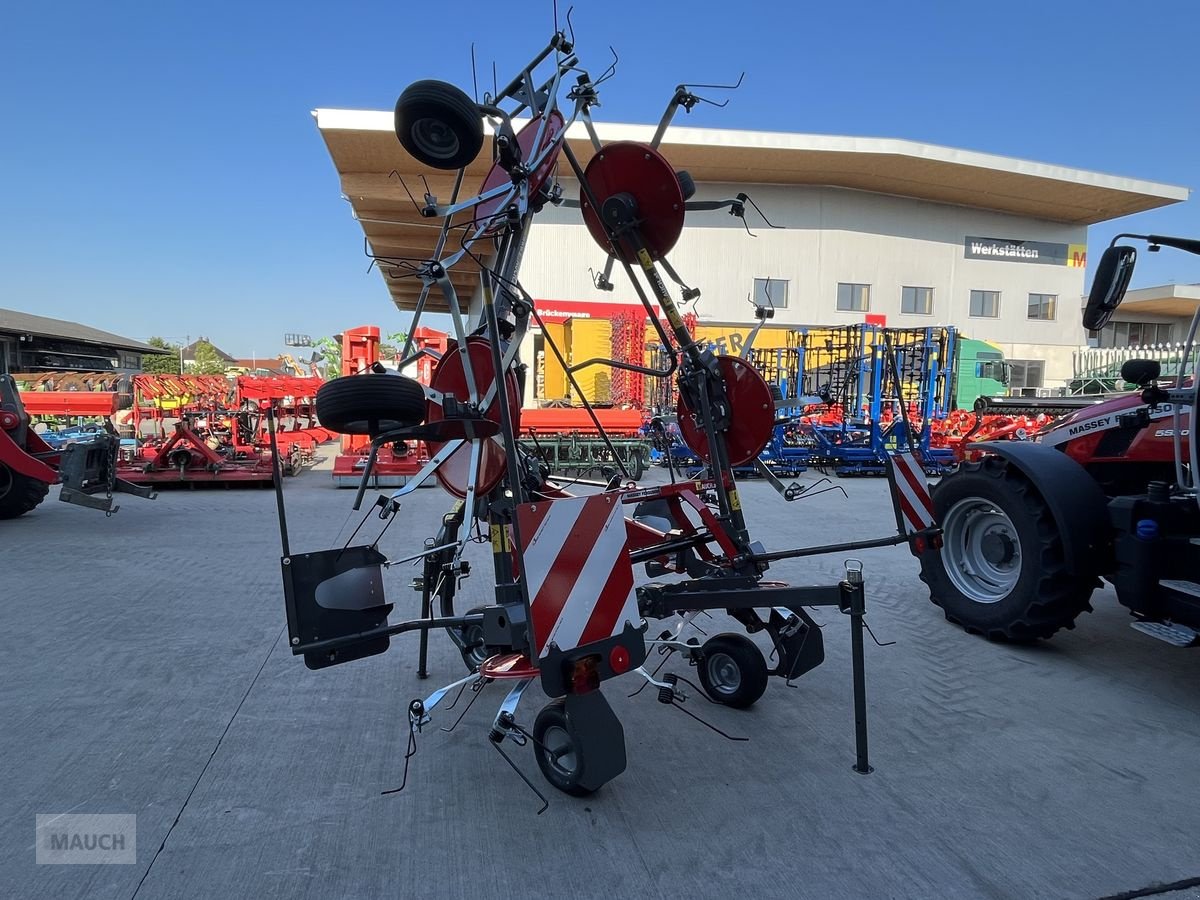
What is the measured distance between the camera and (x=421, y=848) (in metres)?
2.41

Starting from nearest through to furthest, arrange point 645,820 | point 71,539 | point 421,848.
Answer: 1. point 421,848
2. point 645,820
3. point 71,539

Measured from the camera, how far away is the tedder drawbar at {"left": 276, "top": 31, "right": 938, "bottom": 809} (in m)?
2.57

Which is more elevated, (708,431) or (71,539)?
(708,431)

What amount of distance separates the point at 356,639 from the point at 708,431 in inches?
76.4

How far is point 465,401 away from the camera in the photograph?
3.38m

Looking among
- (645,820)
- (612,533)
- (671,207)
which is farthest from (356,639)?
(671,207)

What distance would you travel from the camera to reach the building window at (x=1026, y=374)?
95.8 feet

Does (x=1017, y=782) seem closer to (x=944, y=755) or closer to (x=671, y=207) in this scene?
(x=944, y=755)

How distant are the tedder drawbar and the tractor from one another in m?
5.80

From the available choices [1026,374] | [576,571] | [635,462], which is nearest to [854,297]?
[1026,374]

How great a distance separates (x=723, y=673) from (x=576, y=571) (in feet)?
4.54

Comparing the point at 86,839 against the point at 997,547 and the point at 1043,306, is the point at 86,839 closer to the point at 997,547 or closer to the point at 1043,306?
the point at 997,547

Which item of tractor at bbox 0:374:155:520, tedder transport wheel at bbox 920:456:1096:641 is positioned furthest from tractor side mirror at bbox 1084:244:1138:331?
tractor at bbox 0:374:155:520

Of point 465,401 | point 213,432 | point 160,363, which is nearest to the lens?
point 465,401
